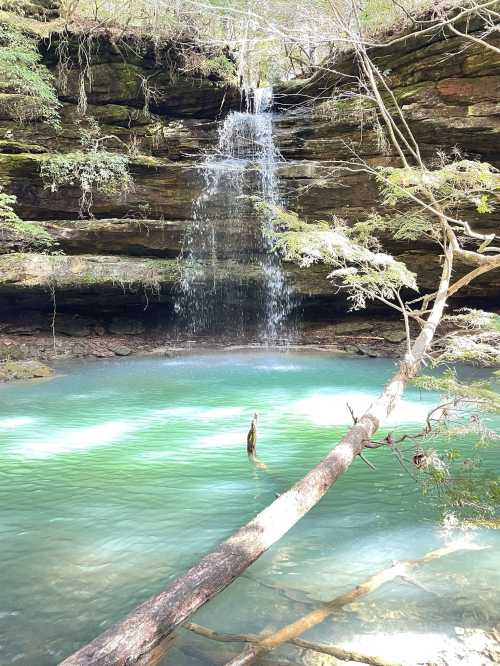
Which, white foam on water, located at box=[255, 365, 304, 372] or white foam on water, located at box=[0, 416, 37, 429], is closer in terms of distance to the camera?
white foam on water, located at box=[0, 416, 37, 429]

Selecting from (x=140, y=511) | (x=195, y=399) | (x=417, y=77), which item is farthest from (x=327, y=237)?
(x=417, y=77)

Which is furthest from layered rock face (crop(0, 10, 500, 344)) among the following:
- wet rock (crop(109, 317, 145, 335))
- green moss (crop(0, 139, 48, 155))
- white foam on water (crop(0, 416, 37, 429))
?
white foam on water (crop(0, 416, 37, 429))

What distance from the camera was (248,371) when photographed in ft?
39.6

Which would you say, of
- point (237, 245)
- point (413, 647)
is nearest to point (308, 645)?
point (413, 647)

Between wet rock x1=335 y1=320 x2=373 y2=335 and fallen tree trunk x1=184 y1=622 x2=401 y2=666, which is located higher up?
wet rock x1=335 y1=320 x2=373 y2=335

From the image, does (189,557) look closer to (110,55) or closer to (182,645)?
(182,645)

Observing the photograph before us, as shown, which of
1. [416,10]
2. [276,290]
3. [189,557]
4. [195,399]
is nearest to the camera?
[189,557]

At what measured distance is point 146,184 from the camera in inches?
571

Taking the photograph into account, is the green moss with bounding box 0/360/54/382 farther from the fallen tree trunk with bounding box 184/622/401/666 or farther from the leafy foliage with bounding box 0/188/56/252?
the fallen tree trunk with bounding box 184/622/401/666

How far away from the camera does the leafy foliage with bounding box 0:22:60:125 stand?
13367 mm

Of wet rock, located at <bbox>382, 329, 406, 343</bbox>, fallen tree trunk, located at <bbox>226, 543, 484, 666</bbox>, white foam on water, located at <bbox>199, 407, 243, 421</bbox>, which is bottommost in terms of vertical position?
white foam on water, located at <bbox>199, 407, 243, 421</bbox>

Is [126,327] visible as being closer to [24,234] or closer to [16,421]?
[24,234]

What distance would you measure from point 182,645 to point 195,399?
6.59 meters

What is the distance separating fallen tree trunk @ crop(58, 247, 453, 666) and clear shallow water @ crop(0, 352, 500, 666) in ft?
1.77
